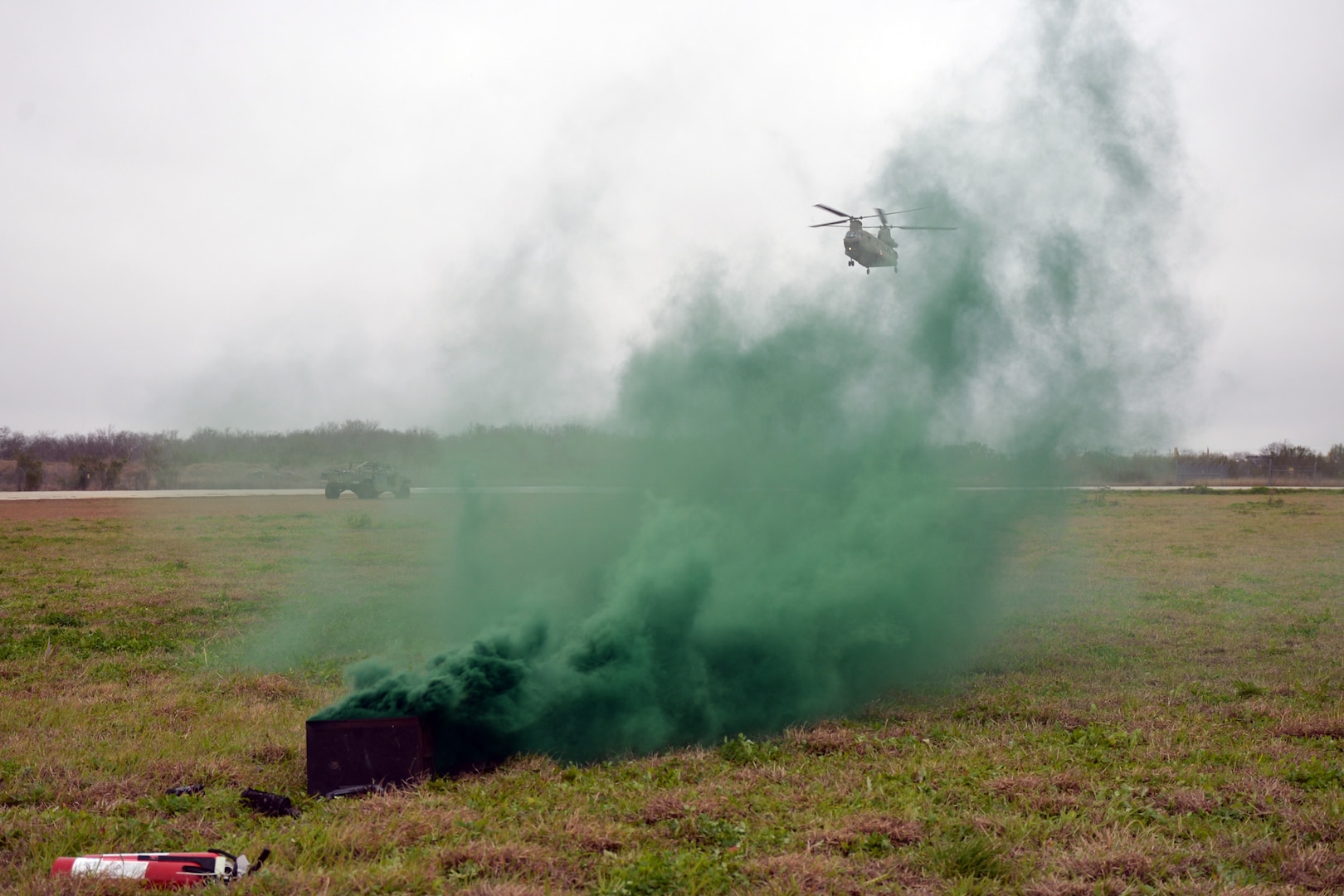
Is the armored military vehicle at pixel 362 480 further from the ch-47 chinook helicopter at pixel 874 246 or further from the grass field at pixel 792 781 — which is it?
the ch-47 chinook helicopter at pixel 874 246

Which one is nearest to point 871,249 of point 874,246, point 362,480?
point 874,246

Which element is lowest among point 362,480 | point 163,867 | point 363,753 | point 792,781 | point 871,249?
point 792,781

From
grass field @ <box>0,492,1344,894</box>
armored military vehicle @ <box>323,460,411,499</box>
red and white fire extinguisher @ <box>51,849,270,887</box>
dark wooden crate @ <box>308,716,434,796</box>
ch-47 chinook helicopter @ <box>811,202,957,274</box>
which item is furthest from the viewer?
armored military vehicle @ <box>323,460,411,499</box>

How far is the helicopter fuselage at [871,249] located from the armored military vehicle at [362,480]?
98.4ft

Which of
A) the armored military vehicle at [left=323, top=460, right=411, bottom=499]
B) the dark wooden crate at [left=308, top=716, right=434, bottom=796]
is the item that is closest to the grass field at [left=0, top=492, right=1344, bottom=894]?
the dark wooden crate at [left=308, top=716, right=434, bottom=796]

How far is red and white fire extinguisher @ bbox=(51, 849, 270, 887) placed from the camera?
623 centimetres

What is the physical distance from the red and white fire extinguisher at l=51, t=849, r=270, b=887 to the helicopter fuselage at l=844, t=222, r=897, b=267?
1310cm

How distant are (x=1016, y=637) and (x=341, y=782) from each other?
11496 millimetres

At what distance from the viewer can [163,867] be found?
247 inches

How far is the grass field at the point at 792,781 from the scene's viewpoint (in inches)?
262

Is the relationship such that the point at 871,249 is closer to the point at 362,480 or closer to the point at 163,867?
the point at 163,867

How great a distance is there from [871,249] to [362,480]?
32.1m

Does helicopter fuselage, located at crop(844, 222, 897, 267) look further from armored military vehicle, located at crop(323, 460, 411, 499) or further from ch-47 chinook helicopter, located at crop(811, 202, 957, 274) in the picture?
armored military vehicle, located at crop(323, 460, 411, 499)

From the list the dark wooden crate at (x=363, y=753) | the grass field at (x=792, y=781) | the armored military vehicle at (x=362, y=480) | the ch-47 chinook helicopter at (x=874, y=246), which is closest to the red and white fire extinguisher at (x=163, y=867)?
the grass field at (x=792, y=781)
